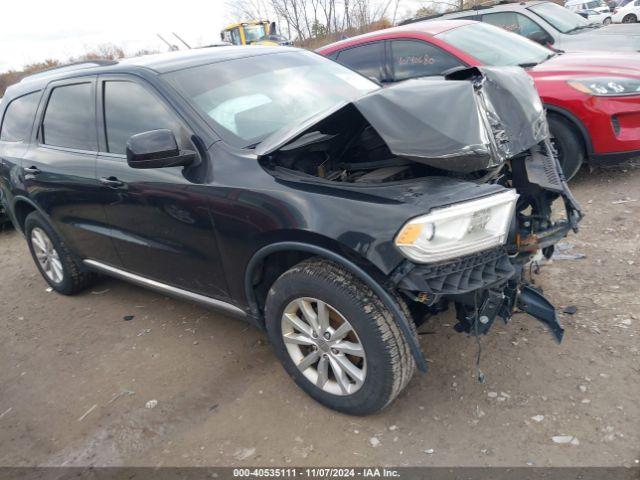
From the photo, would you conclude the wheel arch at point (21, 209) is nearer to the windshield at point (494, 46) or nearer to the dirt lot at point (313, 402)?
the dirt lot at point (313, 402)

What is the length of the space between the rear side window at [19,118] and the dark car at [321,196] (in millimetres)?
701

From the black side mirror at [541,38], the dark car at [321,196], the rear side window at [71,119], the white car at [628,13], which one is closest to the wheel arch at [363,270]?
the dark car at [321,196]

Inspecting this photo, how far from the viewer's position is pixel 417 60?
5.59 meters

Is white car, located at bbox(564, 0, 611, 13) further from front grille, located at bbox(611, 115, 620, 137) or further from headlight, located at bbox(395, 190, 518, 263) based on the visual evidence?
headlight, located at bbox(395, 190, 518, 263)

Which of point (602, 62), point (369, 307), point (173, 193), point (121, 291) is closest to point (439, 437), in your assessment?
point (369, 307)

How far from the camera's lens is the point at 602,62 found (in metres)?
4.93

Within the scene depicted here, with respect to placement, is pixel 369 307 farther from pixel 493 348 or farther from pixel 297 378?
pixel 493 348

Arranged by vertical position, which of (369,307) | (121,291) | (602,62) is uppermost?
(602,62)

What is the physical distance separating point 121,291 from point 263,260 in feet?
8.03

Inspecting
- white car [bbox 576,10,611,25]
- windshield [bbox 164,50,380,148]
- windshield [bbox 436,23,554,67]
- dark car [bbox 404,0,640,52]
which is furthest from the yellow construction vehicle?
windshield [bbox 164,50,380,148]

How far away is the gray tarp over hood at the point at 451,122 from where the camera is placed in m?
2.33

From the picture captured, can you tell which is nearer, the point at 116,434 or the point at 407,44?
the point at 116,434

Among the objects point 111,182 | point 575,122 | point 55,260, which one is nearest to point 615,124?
point 575,122

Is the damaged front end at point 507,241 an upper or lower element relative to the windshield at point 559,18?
lower
